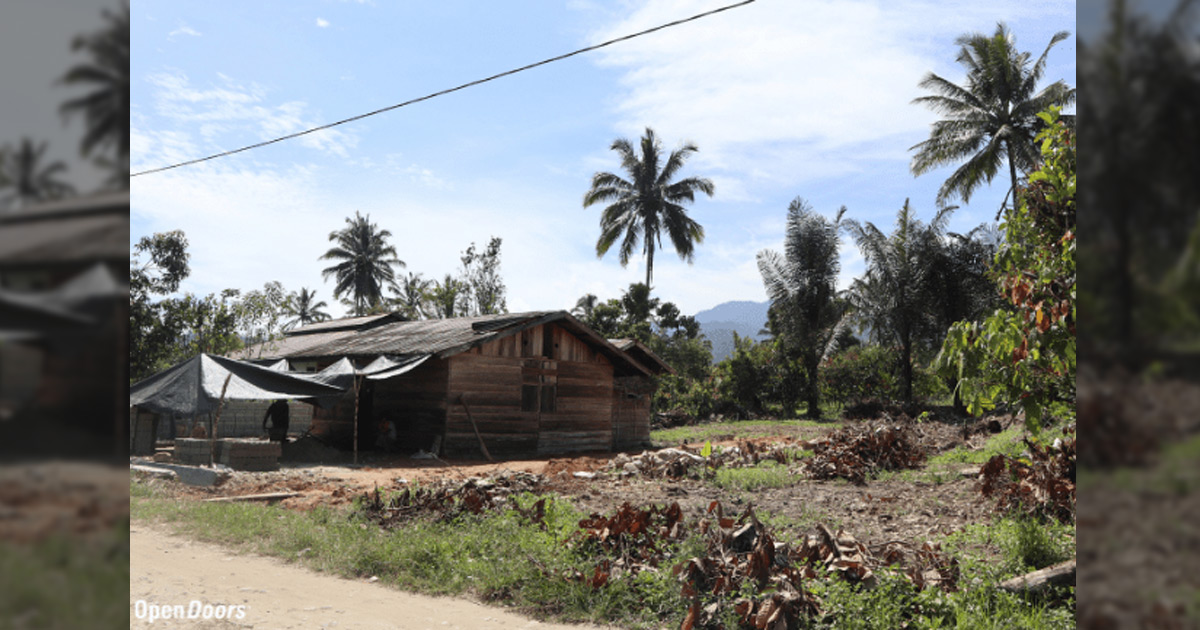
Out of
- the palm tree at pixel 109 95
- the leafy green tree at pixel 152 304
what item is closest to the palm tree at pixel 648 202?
the leafy green tree at pixel 152 304

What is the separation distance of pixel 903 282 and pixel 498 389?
17.4 meters

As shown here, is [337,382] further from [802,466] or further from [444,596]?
[444,596]

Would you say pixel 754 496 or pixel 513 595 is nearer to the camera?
pixel 513 595

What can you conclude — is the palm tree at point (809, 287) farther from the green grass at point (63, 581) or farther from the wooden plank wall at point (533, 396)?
the green grass at point (63, 581)

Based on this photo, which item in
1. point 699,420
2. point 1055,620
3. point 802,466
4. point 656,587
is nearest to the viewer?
point 1055,620

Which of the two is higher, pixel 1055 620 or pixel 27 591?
pixel 27 591

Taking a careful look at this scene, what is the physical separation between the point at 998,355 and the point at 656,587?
338 cm

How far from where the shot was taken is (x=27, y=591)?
49.4 inches

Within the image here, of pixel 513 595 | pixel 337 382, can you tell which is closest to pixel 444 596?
pixel 513 595

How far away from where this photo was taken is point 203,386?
13.8 meters

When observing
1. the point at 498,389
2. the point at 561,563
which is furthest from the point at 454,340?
the point at 561,563

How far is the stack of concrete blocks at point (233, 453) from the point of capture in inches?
578

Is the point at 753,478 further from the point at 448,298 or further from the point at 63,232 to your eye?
the point at 448,298

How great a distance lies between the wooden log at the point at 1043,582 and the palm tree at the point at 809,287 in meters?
26.4
